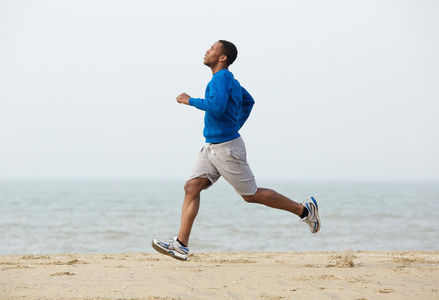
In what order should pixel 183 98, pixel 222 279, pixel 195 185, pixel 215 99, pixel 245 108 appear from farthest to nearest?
pixel 245 108, pixel 195 185, pixel 183 98, pixel 215 99, pixel 222 279

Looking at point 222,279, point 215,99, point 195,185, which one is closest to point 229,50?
point 215,99

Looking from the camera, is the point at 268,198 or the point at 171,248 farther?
the point at 268,198

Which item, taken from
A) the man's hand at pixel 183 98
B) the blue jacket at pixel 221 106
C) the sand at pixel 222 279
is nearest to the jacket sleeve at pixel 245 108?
the blue jacket at pixel 221 106

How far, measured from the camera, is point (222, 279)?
13.5ft

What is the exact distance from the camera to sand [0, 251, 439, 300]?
3592mm

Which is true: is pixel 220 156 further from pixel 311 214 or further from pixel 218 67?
pixel 311 214

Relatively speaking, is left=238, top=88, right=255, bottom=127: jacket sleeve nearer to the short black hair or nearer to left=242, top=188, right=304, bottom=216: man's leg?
the short black hair

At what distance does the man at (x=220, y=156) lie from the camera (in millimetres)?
4562

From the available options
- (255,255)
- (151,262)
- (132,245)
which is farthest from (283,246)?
(151,262)

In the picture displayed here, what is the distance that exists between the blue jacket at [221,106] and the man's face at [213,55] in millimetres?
131

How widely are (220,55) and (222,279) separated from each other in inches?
78.7

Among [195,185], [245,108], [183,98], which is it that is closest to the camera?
[183,98]

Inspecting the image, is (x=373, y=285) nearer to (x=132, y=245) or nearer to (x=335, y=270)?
(x=335, y=270)

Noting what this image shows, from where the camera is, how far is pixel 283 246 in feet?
38.5
